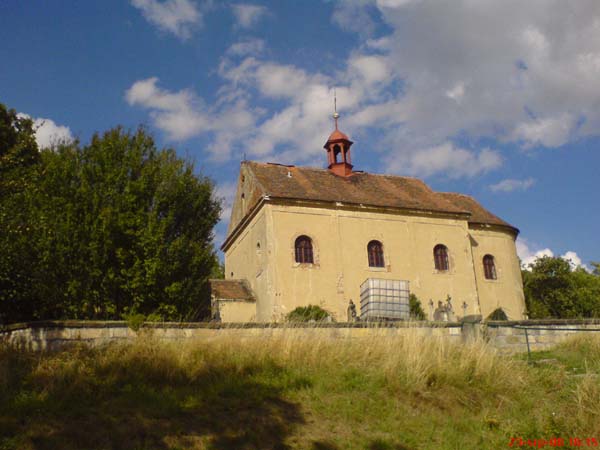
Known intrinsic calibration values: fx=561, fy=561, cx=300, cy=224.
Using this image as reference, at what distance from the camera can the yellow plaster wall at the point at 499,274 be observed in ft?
95.9

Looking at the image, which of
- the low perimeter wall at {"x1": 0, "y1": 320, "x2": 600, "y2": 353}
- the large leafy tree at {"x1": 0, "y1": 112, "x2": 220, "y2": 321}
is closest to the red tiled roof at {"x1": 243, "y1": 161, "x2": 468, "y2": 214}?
the large leafy tree at {"x1": 0, "y1": 112, "x2": 220, "y2": 321}

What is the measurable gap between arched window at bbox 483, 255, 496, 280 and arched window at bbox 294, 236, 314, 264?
10243 millimetres

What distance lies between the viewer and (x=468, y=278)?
92.5 ft

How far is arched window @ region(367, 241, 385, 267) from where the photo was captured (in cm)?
2659

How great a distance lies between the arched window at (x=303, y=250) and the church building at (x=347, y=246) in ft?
0.16

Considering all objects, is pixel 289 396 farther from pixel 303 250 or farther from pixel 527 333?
pixel 303 250

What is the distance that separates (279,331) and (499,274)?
69.9 feet

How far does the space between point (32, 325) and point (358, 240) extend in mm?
17264

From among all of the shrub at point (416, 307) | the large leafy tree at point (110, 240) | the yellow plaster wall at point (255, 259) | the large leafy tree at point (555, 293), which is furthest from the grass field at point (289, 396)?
the large leafy tree at point (555, 293)

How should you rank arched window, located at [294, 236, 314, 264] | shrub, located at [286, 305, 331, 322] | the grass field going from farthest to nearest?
arched window, located at [294, 236, 314, 264] < shrub, located at [286, 305, 331, 322] < the grass field

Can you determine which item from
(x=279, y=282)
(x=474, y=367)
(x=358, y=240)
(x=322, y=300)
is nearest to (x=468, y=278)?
(x=358, y=240)

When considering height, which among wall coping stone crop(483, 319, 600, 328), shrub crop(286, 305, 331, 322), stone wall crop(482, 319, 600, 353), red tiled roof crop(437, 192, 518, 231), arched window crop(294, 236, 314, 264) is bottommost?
stone wall crop(482, 319, 600, 353)

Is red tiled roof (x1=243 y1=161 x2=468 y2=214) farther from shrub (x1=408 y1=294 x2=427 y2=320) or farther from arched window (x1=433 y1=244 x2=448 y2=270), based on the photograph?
shrub (x1=408 y1=294 x2=427 y2=320)

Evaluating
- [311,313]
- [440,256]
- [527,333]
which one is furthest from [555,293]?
[527,333]
